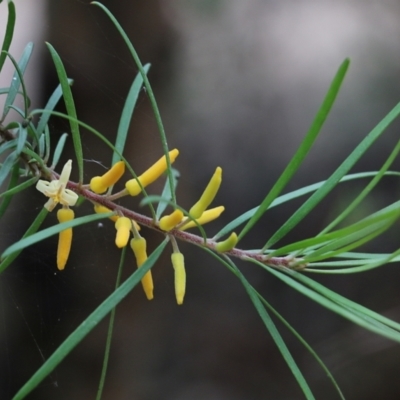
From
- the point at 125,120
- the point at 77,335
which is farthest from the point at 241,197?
the point at 77,335

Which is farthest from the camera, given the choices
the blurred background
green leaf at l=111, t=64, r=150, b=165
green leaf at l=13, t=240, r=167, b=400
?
the blurred background

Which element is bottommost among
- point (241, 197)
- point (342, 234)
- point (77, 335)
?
point (77, 335)

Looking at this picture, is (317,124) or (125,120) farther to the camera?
A: (125,120)

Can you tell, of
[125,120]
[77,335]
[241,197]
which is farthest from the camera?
[241,197]

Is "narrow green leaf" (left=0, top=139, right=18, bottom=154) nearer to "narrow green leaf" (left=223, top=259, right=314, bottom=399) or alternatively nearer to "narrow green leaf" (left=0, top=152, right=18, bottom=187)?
"narrow green leaf" (left=0, top=152, right=18, bottom=187)

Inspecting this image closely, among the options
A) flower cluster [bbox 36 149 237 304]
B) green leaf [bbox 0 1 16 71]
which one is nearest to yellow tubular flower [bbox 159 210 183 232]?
flower cluster [bbox 36 149 237 304]

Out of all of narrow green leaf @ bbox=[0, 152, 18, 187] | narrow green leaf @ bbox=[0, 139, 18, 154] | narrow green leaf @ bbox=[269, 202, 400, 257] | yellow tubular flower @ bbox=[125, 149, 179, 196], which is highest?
narrow green leaf @ bbox=[269, 202, 400, 257]

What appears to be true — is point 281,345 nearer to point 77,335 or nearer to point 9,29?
point 77,335

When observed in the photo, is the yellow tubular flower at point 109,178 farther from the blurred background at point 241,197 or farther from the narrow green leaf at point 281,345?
the blurred background at point 241,197
